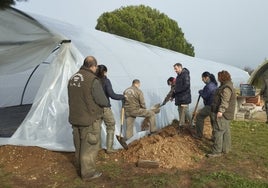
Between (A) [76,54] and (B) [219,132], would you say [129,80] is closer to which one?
(A) [76,54]

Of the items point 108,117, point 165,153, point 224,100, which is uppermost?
point 224,100

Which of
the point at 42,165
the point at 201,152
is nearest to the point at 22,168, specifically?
the point at 42,165

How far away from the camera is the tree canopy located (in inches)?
1435

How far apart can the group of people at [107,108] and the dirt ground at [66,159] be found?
1.12ft

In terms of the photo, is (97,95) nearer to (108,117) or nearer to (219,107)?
(108,117)

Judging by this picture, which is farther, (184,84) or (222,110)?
(184,84)

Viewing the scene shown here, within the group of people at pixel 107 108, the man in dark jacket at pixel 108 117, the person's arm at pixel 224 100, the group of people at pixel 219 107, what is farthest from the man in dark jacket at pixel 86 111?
the group of people at pixel 219 107

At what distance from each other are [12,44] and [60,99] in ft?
5.19

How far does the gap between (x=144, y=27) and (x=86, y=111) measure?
3287 centimetres

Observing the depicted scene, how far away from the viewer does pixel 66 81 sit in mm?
7859

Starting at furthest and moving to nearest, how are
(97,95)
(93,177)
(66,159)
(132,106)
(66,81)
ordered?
(132,106) < (66,81) < (66,159) < (93,177) < (97,95)

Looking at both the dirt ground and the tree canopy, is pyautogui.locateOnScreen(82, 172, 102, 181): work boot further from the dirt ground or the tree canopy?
the tree canopy

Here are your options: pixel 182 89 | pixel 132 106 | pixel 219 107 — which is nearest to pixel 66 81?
pixel 132 106

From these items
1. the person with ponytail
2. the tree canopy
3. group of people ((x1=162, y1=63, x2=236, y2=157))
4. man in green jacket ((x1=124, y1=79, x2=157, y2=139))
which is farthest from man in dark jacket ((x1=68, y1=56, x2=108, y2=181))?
the tree canopy
